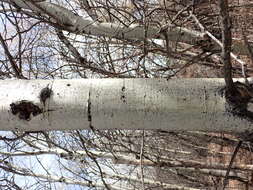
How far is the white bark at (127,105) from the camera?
1209 mm

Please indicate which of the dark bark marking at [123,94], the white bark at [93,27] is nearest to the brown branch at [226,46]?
the dark bark marking at [123,94]

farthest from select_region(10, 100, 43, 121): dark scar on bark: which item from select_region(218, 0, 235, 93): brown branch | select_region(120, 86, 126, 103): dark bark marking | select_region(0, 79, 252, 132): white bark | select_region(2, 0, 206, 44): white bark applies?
select_region(2, 0, 206, 44): white bark

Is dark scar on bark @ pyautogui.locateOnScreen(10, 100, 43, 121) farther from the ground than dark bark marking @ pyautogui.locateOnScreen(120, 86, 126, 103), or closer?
closer

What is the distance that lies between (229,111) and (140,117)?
0.32m

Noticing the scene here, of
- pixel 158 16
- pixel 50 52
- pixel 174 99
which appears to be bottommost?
pixel 174 99

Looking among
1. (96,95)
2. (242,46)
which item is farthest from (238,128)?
(242,46)

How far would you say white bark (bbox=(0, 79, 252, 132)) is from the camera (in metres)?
1.21

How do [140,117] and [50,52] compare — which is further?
[50,52]

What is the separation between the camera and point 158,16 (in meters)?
3.57

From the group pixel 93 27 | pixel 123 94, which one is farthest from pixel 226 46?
pixel 93 27

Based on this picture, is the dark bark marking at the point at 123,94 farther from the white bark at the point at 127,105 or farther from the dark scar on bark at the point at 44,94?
the dark scar on bark at the point at 44,94

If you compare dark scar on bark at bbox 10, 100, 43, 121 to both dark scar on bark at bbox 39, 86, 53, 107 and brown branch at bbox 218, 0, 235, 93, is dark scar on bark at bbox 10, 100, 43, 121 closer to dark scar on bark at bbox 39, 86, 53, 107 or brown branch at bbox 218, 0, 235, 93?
dark scar on bark at bbox 39, 86, 53, 107

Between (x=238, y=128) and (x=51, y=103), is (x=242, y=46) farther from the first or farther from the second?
(x=51, y=103)

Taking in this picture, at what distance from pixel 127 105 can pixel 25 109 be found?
0.38 meters
